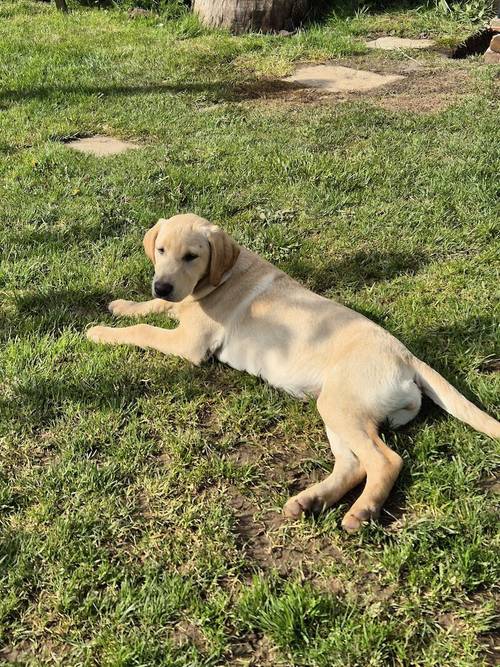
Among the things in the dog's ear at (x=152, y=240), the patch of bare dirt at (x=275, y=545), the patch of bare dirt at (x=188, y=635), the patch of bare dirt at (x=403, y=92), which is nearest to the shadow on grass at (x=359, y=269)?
the dog's ear at (x=152, y=240)

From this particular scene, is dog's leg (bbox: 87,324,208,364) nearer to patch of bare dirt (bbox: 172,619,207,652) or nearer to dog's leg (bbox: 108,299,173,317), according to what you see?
dog's leg (bbox: 108,299,173,317)

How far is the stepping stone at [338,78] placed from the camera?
7422mm

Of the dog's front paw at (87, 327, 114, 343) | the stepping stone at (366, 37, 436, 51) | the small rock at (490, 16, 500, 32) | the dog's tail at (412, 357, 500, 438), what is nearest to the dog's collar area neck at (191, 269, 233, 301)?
the dog's front paw at (87, 327, 114, 343)

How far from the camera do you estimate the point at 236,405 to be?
126 inches

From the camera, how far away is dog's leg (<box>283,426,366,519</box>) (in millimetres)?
2582

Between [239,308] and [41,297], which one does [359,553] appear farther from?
[41,297]

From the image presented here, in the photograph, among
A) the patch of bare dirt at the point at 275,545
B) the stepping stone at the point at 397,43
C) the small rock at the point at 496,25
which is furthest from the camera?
the stepping stone at the point at 397,43

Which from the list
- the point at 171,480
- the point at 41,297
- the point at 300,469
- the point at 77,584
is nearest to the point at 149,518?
the point at 171,480

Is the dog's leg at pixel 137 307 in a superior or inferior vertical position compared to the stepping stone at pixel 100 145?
inferior

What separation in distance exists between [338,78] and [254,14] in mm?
2424

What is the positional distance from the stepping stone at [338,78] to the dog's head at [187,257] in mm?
4598

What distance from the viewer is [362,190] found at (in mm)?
5246

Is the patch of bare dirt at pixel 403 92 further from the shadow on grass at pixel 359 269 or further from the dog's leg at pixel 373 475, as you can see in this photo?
the dog's leg at pixel 373 475

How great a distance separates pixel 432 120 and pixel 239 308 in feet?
12.6
